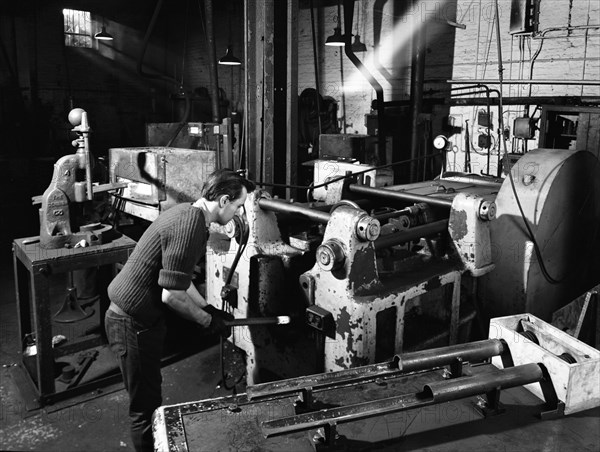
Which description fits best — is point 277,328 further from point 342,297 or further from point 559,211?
point 559,211

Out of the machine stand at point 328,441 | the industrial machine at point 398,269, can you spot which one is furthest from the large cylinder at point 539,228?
the machine stand at point 328,441

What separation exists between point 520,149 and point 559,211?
356 centimetres

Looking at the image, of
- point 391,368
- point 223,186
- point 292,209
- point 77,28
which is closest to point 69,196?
point 223,186

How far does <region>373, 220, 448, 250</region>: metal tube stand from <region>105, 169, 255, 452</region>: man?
24.0 inches

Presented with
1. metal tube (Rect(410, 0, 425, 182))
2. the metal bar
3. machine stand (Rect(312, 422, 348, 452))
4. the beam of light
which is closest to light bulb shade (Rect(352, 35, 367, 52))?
the beam of light

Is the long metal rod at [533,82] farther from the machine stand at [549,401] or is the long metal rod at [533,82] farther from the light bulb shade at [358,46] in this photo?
the machine stand at [549,401]

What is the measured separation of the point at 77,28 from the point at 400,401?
37.7ft

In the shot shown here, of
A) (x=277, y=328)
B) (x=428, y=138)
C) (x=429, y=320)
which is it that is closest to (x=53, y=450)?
(x=277, y=328)

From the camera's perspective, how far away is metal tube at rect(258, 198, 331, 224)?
2.30 metres

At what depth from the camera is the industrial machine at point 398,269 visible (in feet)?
6.76

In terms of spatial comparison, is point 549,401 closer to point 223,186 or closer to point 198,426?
point 198,426

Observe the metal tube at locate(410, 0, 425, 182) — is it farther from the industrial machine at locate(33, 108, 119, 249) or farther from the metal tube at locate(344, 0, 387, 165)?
the industrial machine at locate(33, 108, 119, 249)

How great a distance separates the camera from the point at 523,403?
1.46 m

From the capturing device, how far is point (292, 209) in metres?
2.38
